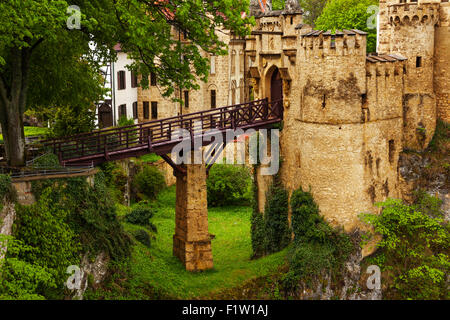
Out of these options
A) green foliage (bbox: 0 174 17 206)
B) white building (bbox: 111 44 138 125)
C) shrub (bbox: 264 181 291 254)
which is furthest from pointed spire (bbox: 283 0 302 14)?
white building (bbox: 111 44 138 125)

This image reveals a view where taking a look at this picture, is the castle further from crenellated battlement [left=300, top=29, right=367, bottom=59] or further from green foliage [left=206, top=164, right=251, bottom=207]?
green foliage [left=206, top=164, right=251, bottom=207]

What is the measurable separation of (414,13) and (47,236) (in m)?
20.8

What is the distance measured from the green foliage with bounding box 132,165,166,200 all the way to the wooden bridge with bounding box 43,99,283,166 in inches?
577

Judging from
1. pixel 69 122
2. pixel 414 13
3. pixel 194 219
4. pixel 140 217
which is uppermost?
pixel 414 13

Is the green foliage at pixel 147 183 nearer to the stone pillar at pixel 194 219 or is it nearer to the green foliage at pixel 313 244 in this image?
the stone pillar at pixel 194 219

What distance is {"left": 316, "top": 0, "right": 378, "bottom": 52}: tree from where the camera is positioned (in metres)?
52.2

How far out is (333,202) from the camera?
29.7m

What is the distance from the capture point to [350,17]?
5391 centimetres

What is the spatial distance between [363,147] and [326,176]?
6.91ft

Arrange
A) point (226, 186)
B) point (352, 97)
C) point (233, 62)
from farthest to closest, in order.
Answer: point (233, 62)
point (226, 186)
point (352, 97)

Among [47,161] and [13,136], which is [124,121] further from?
[47,161]

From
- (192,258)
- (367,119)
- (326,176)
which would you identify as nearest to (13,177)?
(192,258)

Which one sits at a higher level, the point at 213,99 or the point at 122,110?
the point at 213,99

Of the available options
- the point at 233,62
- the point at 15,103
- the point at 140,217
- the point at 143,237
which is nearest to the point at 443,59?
the point at 143,237
